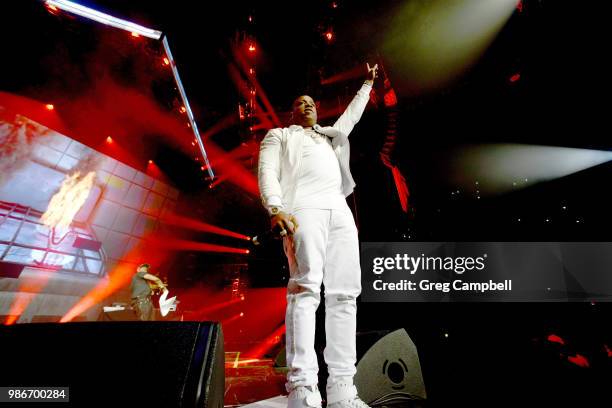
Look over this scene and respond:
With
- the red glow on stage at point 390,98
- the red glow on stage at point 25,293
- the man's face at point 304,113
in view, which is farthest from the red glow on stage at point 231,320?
the man's face at point 304,113

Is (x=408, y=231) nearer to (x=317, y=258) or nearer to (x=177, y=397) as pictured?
(x=317, y=258)

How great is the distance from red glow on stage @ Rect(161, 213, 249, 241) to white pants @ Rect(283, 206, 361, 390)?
35.9 ft

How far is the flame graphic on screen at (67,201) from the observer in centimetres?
799

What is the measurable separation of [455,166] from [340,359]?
424cm

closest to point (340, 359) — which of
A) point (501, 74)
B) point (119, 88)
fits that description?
point (501, 74)

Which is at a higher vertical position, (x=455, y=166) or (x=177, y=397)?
(x=455, y=166)

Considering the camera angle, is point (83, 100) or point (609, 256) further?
point (83, 100)

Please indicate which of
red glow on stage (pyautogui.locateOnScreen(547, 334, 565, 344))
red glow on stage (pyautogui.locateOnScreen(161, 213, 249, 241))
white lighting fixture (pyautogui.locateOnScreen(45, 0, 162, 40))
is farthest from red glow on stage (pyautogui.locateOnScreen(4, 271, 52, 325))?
red glow on stage (pyautogui.locateOnScreen(547, 334, 565, 344))

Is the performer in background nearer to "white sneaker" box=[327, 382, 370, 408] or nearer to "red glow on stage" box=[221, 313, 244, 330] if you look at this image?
"red glow on stage" box=[221, 313, 244, 330]

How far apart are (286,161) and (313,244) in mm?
593

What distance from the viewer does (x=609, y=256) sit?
368 cm

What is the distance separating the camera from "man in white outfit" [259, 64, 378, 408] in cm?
138

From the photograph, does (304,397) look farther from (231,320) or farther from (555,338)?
(231,320)

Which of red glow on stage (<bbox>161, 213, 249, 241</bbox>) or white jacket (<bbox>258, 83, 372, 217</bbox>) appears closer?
white jacket (<bbox>258, 83, 372, 217</bbox>)
